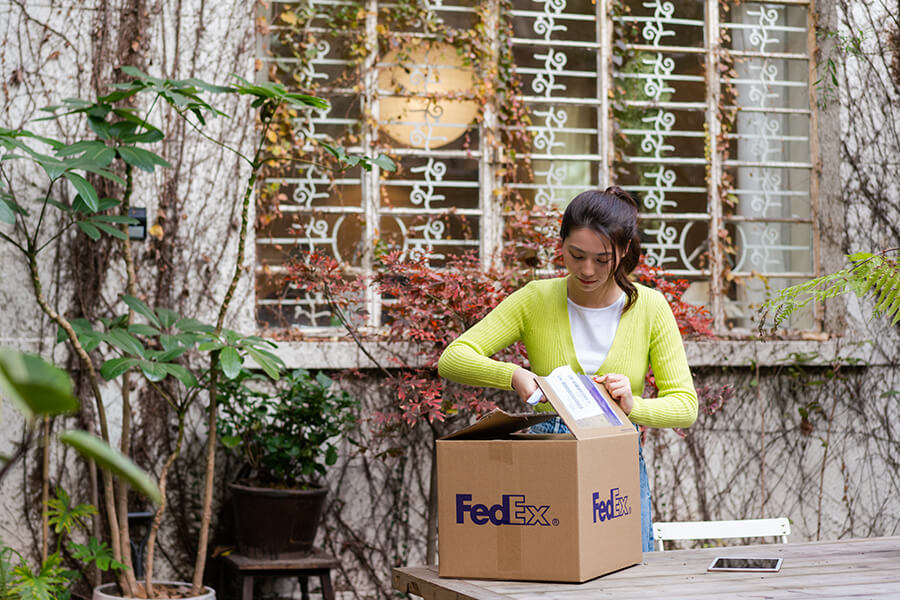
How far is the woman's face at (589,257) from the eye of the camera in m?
1.93

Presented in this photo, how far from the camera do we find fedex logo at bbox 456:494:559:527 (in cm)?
144

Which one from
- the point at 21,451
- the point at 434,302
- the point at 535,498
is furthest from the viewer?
the point at 434,302

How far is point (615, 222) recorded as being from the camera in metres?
1.94

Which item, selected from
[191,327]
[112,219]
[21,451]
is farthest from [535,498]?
[112,219]

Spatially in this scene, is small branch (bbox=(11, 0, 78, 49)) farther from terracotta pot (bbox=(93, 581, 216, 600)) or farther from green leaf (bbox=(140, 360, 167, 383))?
terracotta pot (bbox=(93, 581, 216, 600))

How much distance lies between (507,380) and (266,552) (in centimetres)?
174

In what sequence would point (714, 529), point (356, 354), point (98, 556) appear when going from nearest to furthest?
1. point (714, 529)
2. point (98, 556)
3. point (356, 354)

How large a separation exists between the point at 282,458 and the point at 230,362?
0.77 m

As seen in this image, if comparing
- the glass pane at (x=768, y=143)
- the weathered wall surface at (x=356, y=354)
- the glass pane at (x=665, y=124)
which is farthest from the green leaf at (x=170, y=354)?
the glass pane at (x=768, y=143)

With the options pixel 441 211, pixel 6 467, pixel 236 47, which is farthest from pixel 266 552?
pixel 6 467

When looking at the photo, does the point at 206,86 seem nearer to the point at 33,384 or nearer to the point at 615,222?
the point at 615,222

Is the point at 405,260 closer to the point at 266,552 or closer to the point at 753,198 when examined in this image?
the point at 266,552

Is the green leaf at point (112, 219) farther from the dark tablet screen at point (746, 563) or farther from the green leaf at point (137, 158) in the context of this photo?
the dark tablet screen at point (746, 563)

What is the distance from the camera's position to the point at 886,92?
4.35 m
